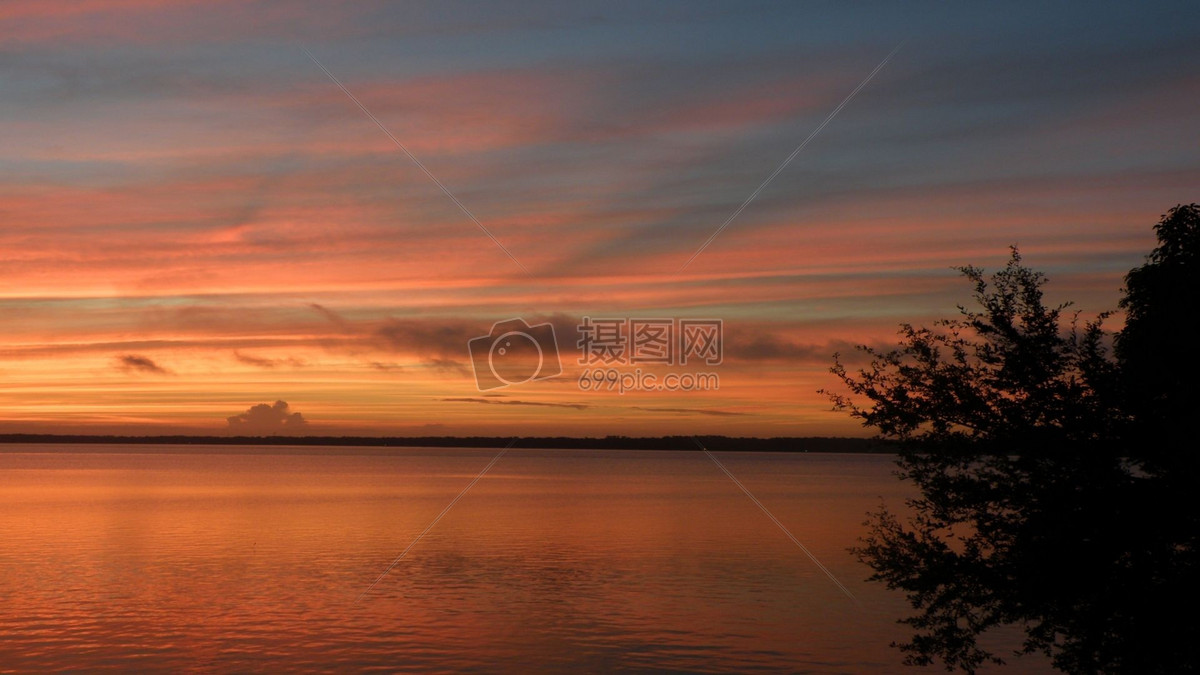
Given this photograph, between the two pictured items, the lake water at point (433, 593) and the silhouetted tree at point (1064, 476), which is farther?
the lake water at point (433, 593)

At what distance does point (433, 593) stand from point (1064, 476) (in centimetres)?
3452

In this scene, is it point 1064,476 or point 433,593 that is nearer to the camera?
point 1064,476

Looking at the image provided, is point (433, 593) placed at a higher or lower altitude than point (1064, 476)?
lower

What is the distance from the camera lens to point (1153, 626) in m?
23.6

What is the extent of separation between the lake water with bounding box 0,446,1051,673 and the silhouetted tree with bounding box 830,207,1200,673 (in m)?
12.1

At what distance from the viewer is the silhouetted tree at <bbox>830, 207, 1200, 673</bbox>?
2405cm

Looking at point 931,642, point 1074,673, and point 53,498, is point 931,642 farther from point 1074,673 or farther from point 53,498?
point 53,498

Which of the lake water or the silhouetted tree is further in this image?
the lake water

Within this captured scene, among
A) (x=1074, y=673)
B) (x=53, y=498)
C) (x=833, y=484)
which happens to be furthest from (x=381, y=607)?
(x=833, y=484)

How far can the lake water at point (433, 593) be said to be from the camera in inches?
1499

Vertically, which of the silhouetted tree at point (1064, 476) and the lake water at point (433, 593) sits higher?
the silhouetted tree at point (1064, 476)

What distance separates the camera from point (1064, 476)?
83.6 feet

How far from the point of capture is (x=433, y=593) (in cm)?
5225

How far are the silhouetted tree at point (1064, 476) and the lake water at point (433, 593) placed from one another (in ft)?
39.6
